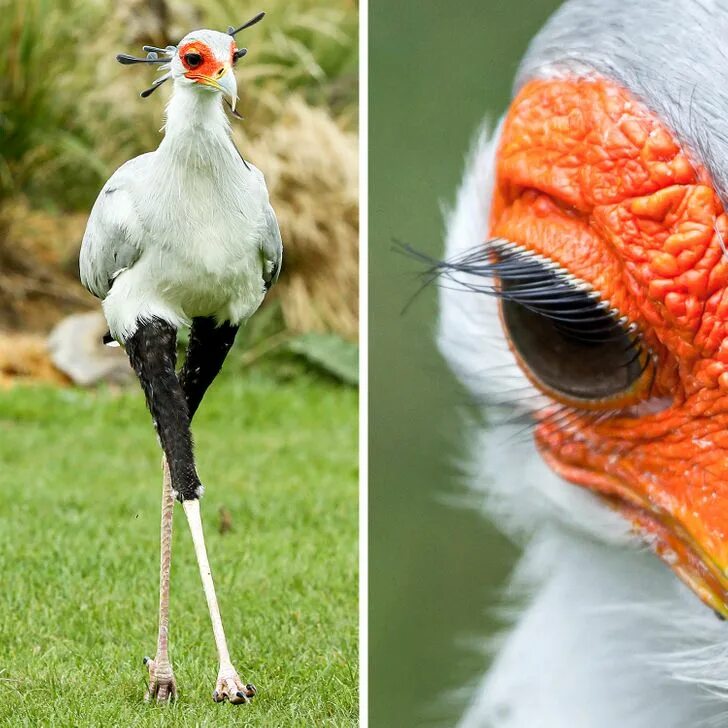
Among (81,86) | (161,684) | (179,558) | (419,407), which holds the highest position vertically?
(81,86)

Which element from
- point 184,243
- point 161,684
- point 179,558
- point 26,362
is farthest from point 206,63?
Answer: point 26,362

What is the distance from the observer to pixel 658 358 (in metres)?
1.68

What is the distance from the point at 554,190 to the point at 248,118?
506cm

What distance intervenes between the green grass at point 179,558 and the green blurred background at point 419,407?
2.18ft

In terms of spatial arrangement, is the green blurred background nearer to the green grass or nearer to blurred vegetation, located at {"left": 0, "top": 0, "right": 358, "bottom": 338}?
the green grass

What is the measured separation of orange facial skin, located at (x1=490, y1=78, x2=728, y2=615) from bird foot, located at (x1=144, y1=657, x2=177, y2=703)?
3.63 feet

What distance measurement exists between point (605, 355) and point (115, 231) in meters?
0.85

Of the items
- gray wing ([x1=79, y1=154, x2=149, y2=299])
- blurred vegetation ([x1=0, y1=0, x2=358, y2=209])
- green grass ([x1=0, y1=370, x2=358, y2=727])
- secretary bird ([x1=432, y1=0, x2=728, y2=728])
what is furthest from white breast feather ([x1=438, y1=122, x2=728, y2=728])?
blurred vegetation ([x1=0, y1=0, x2=358, y2=209])

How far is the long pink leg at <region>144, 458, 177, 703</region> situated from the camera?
2.39 m

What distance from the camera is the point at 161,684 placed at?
2512mm

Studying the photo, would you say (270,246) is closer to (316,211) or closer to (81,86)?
(316,211)

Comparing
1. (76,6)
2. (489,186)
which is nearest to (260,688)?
(489,186)

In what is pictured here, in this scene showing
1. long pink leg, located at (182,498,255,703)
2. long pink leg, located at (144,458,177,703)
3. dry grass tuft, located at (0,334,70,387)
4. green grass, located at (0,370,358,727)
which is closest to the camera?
long pink leg, located at (182,498,255,703)

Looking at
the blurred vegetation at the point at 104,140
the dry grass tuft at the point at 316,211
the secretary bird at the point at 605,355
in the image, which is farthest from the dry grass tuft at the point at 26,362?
the secretary bird at the point at 605,355
